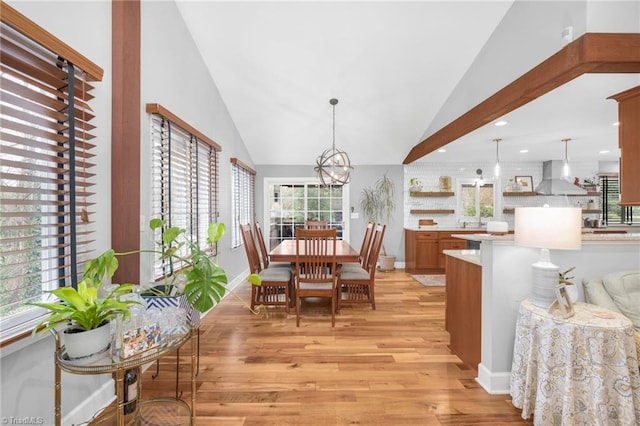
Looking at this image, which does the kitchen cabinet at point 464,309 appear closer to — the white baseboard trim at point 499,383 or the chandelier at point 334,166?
the white baseboard trim at point 499,383

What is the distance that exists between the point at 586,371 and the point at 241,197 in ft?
15.3

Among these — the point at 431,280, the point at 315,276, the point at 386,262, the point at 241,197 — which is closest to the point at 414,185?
the point at 386,262

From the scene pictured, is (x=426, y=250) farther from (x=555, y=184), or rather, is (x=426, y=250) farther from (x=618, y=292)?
(x=618, y=292)

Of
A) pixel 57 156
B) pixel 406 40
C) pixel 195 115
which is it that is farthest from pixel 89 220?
pixel 406 40

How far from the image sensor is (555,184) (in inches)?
222

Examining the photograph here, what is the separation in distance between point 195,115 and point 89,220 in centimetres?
189

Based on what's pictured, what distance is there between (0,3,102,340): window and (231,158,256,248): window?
286 centimetres

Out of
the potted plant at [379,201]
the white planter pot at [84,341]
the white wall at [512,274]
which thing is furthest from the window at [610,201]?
the white planter pot at [84,341]

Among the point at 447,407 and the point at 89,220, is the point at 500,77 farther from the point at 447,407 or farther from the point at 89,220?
the point at 89,220

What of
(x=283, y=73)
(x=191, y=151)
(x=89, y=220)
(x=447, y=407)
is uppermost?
(x=283, y=73)

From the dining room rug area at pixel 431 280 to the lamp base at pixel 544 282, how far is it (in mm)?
2926

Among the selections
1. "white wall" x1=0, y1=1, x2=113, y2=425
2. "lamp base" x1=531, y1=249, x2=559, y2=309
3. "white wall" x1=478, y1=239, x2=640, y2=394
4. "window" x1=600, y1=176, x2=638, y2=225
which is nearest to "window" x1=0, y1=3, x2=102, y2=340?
"white wall" x1=0, y1=1, x2=113, y2=425

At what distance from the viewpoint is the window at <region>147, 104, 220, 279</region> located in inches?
99.0

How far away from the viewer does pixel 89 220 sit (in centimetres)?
179
